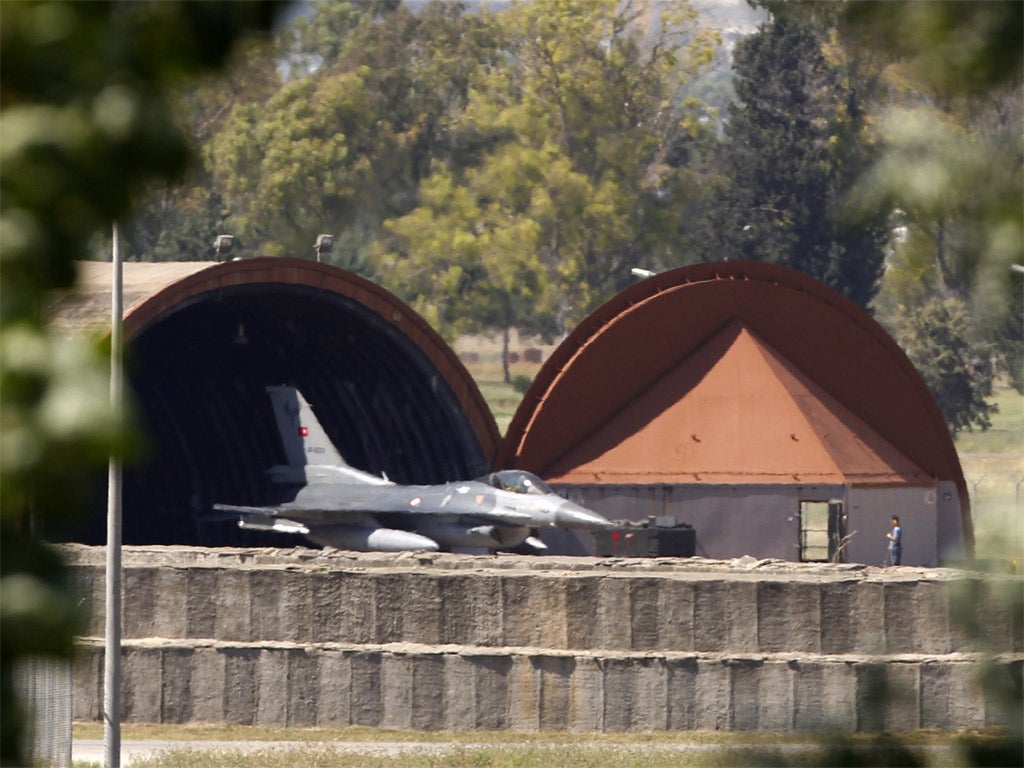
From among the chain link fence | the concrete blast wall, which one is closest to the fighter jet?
the concrete blast wall

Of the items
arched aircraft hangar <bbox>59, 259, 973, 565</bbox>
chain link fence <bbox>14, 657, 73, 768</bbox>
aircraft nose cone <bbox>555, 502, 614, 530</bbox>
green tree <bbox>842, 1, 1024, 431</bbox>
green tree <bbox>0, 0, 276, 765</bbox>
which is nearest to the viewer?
green tree <bbox>0, 0, 276, 765</bbox>

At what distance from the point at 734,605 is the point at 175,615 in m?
9.03

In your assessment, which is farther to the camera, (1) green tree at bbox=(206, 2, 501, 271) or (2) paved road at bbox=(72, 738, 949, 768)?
(1) green tree at bbox=(206, 2, 501, 271)

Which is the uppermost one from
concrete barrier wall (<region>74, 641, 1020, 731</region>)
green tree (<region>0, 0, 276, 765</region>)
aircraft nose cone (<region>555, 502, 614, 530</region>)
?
green tree (<region>0, 0, 276, 765</region>)

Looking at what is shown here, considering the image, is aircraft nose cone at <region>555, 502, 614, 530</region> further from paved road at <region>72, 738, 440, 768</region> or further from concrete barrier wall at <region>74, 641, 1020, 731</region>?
paved road at <region>72, 738, 440, 768</region>

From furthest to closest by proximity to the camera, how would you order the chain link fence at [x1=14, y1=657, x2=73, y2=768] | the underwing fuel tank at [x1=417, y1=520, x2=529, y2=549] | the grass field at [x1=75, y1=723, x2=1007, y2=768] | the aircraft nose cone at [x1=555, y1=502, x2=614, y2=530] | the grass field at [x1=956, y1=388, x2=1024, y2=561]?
the grass field at [x1=956, y1=388, x2=1024, y2=561]
the underwing fuel tank at [x1=417, y1=520, x2=529, y2=549]
the aircraft nose cone at [x1=555, y1=502, x2=614, y2=530]
the grass field at [x1=75, y1=723, x2=1007, y2=768]
the chain link fence at [x1=14, y1=657, x2=73, y2=768]

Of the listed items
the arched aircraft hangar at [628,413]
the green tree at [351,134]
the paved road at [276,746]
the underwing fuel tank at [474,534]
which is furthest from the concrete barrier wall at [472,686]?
the green tree at [351,134]

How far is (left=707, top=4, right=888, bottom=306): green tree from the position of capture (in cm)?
8508

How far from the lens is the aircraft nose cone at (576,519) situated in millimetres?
36812

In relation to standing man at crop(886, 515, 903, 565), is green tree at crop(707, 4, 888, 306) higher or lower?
higher

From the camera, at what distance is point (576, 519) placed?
36812 millimetres

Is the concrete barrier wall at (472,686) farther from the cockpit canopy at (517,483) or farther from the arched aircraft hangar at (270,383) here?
the arched aircraft hangar at (270,383)

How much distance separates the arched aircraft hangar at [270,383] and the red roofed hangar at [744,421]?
8.12ft

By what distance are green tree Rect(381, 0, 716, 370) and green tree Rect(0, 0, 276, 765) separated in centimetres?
8219
